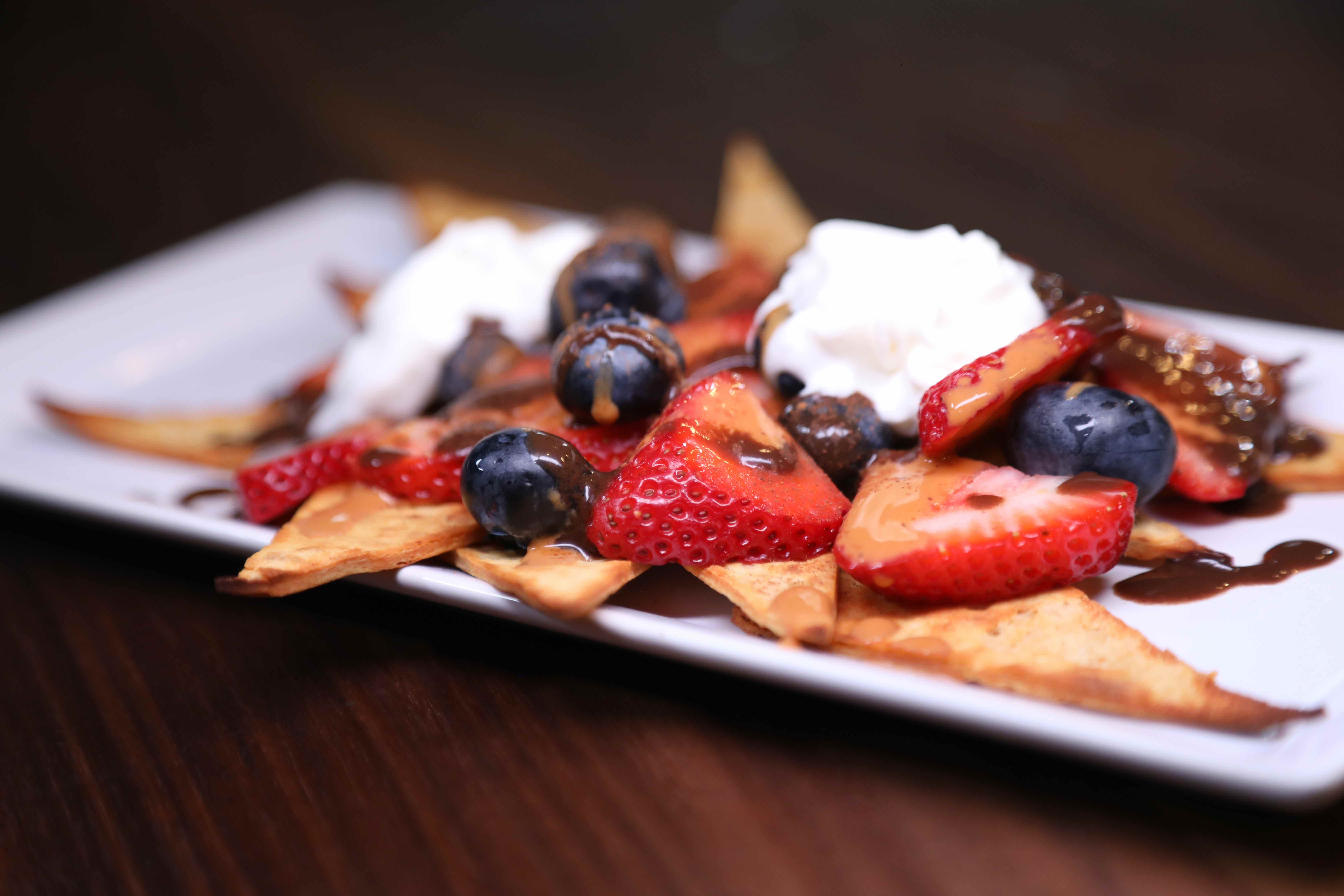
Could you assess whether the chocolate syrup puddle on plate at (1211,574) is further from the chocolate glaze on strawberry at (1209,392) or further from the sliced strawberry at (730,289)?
the sliced strawberry at (730,289)

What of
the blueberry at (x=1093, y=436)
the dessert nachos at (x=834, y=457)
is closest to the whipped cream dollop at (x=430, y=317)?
the dessert nachos at (x=834, y=457)

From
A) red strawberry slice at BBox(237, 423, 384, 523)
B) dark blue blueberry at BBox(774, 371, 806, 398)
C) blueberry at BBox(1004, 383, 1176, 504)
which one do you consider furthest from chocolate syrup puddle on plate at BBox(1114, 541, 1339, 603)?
red strawberry slice at BBox(237, 423, 384, 523)

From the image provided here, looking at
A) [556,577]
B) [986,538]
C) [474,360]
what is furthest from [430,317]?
[986,538]


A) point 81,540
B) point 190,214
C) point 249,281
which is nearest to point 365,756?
point 81,540

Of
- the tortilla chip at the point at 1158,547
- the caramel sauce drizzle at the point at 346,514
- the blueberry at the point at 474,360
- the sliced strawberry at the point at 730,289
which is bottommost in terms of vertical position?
the tortilla chip at the point at 1158,547

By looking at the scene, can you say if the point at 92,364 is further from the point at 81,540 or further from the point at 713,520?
the point at 713,520

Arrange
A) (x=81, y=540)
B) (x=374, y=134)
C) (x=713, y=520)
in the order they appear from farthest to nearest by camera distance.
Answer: (x=374, y=134) < (x=81, y=540) < (x=713, y=520)

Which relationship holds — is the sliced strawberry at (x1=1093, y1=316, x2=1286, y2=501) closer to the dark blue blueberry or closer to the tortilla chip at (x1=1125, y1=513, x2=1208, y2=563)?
the tortilla chip at (x1=1125, y1=513, x2=1208, y2=563)

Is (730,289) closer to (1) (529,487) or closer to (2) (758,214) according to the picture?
(2) (758,214)
